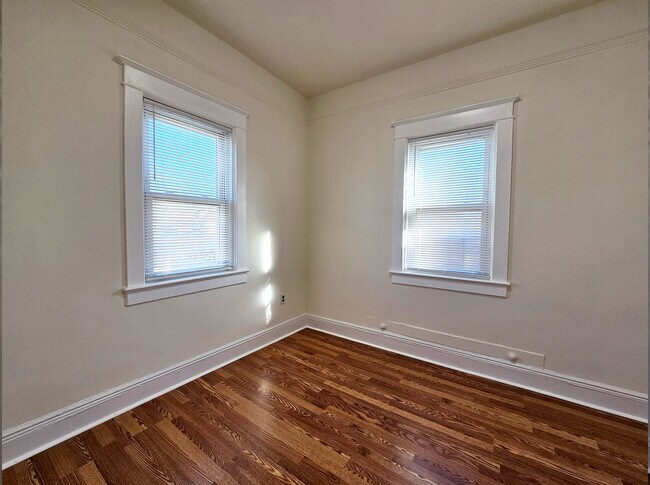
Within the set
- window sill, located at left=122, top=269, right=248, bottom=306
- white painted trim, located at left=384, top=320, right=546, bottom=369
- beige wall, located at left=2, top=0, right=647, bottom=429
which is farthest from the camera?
white painted trim, located at left=384, top=320, right=546, bottom=369

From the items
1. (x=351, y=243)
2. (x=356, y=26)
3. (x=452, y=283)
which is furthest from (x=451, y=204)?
(x=356, y=26)

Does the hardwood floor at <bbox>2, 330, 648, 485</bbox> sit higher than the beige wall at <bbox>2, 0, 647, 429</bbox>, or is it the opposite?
the beige wall at <bbox>2, 0, 647, 429</bbox>

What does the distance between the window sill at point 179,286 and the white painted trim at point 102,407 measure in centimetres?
58

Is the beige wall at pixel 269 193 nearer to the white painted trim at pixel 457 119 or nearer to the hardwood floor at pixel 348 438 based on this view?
the white painted trim at pixel 457 119

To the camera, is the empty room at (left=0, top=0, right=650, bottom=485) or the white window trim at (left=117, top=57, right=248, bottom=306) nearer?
the empty room at (left=0, top=0, right=650, bottom=485)

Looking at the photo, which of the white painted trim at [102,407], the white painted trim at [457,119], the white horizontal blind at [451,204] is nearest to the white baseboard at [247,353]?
the white painted trim at [102,407]

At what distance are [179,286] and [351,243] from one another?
1.78m

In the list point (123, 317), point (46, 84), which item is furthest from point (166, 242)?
point (46, 84)

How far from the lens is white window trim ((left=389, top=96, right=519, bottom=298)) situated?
2225 mm

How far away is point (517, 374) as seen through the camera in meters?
2.22

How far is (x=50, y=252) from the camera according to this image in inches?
60.9

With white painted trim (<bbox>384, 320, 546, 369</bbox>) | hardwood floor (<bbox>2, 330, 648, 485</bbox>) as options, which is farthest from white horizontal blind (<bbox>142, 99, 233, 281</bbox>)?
white painted trim (<bbox>384, 320, 546, 369</bbox>)

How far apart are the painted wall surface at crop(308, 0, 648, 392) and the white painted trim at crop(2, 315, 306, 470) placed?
180cm

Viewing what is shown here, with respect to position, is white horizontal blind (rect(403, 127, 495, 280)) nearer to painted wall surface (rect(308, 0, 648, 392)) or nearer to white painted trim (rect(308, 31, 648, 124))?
painted wall surface (rect(308, 0, 648, 392))
